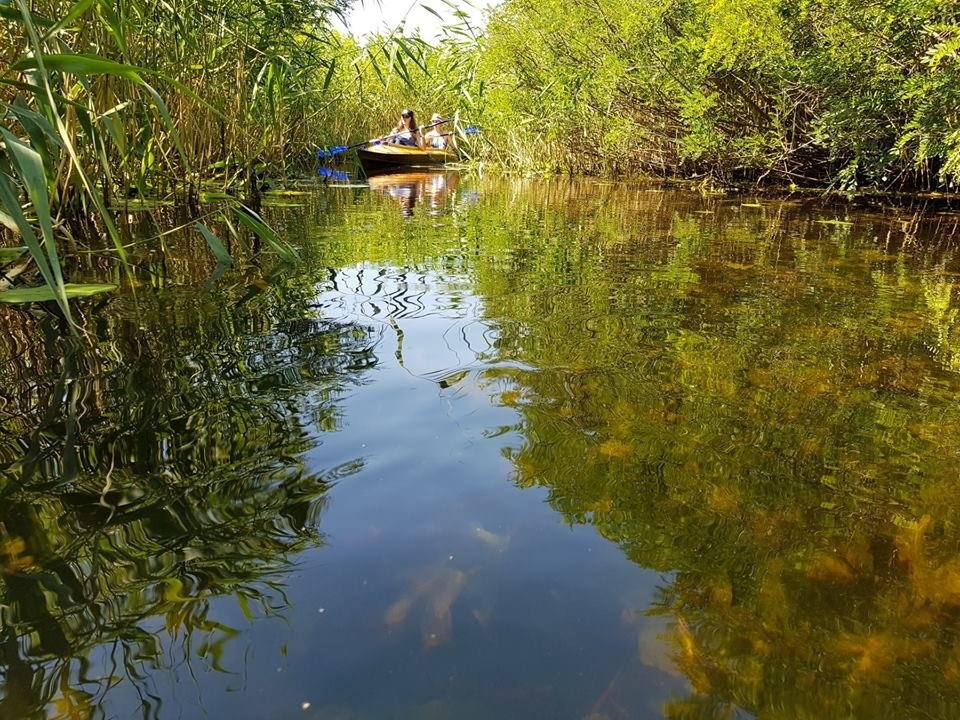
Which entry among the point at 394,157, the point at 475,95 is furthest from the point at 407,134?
the point at 475,95

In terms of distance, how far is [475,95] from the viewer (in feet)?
13.8

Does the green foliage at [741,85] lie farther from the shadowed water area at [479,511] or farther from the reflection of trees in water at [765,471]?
the shadowed water area at [479,511]

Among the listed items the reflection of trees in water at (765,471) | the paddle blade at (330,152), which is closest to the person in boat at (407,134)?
the paddle blade at (330,152)

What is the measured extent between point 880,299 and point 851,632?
2.58 meters

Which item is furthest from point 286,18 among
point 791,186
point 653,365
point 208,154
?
point 791,186

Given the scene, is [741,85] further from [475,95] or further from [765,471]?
[765,471]

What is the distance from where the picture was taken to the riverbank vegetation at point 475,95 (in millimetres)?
1971

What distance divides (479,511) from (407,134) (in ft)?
50.5

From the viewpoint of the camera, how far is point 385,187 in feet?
34.4

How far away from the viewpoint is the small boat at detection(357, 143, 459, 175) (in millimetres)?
13578

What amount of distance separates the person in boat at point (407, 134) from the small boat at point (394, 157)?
471 mm

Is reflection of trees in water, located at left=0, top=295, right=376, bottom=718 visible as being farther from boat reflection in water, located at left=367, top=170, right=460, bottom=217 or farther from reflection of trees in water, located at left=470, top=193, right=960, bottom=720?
boat reflection in water, located at left=367, top=170, right=460, bottom=217

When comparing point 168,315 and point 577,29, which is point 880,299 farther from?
point 577,29

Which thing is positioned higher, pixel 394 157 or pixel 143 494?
pixel 394 157
